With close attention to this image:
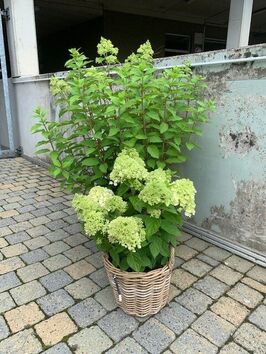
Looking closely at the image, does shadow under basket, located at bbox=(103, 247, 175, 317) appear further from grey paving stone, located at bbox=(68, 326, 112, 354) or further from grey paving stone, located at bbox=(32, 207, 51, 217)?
grey paving stone, located at bbox=(32, 207, 51, 217)

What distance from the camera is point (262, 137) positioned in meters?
2.08

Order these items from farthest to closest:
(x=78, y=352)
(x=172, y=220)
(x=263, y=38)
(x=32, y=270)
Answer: (x=263, y=38)
(x=32, y=270)
(x=172, y=220)
(x=78, y=352)

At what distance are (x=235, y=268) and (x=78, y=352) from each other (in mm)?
1230

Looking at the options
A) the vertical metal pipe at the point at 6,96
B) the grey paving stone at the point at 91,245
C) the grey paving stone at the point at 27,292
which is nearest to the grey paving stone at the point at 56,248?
the grey paving stone at the point at 91,245

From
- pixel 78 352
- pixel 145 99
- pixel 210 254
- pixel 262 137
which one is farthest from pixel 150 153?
pixel 78 352

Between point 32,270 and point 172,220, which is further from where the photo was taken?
point 32,270

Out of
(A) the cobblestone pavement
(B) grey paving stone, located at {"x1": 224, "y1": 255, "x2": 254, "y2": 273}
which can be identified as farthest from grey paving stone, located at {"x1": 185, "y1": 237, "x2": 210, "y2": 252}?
(B) grey paving stone, located at {"x1": 224, "y1": 255, "x2": 254, "y2": 273}

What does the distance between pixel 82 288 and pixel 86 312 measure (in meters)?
0.23

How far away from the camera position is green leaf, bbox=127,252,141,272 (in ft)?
5.32

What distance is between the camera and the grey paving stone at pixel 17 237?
8.58ft

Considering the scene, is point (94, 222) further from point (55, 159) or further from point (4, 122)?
point (4, 122)

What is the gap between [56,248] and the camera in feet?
8.24

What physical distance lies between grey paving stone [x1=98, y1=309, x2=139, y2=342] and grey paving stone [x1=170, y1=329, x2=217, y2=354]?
0.82 feet

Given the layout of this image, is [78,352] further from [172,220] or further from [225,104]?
[225,104]
